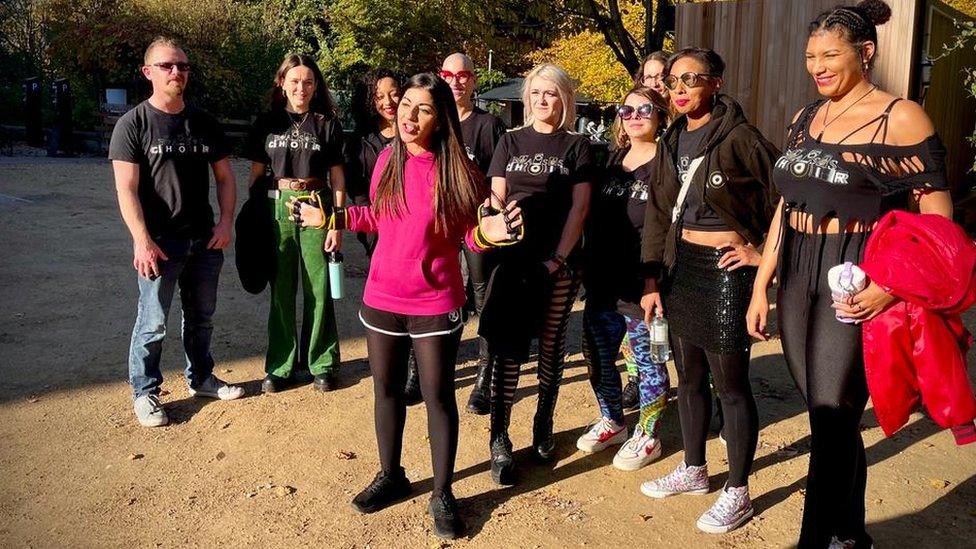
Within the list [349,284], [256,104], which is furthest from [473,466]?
[256,104]

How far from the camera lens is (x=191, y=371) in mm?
5039

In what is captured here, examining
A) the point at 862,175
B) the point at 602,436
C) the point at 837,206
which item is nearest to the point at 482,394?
the point at 602,436

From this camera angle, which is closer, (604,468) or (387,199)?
(387,199)

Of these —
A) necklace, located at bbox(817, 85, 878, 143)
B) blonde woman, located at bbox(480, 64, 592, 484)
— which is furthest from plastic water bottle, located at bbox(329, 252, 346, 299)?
necklace, located at bbox(817, 85, 878, 143)

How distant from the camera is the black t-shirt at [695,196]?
340 cm

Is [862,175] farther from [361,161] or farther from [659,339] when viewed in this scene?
[361,161]

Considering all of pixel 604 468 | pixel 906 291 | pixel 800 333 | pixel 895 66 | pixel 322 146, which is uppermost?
pixel 895 66

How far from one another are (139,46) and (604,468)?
20.3 metres

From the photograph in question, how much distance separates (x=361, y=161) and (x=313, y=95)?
506 millimetres

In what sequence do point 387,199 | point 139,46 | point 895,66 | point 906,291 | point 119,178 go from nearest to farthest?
1. point 906,291
2. point 387,199
3. point 119,178
4. point 895,66
5. point 139,46

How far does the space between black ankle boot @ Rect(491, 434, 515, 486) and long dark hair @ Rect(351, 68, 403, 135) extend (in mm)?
2252

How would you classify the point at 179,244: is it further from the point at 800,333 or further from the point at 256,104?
the point at 256,104

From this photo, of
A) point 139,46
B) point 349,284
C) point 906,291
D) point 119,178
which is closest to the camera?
point 906,291

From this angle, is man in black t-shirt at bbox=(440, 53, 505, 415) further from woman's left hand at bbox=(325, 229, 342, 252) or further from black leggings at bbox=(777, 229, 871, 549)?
black leggings at bbox=(777, 229, 871, 549)
